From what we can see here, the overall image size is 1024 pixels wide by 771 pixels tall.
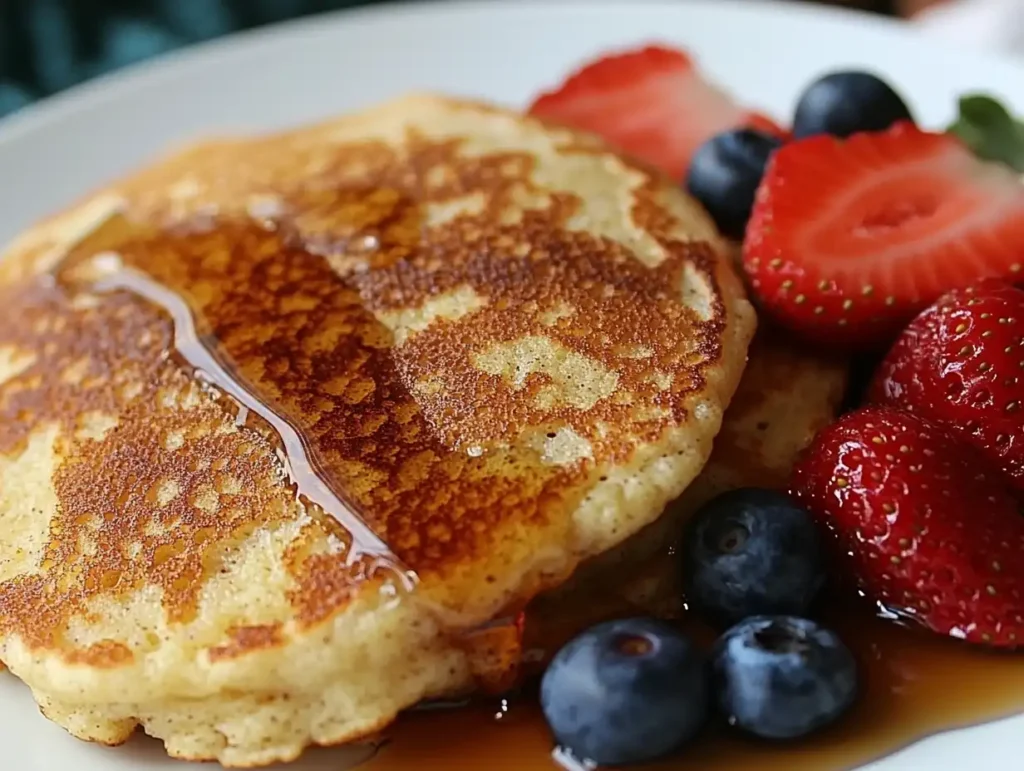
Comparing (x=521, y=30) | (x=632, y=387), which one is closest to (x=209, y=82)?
(x=521, y=30)

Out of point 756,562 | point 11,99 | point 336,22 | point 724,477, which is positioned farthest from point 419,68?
point 756,562

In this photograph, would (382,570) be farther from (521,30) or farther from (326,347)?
(521,30)

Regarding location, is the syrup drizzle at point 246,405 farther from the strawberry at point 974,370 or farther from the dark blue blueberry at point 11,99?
the dark blue blueberry at point 11,99

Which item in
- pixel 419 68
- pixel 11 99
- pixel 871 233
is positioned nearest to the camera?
pixel 871 233

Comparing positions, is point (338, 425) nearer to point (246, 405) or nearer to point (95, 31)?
point (246, 405)

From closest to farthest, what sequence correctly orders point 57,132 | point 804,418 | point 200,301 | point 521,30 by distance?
point 804,418 < point 200,301 < point 57,132 < point 521,30
